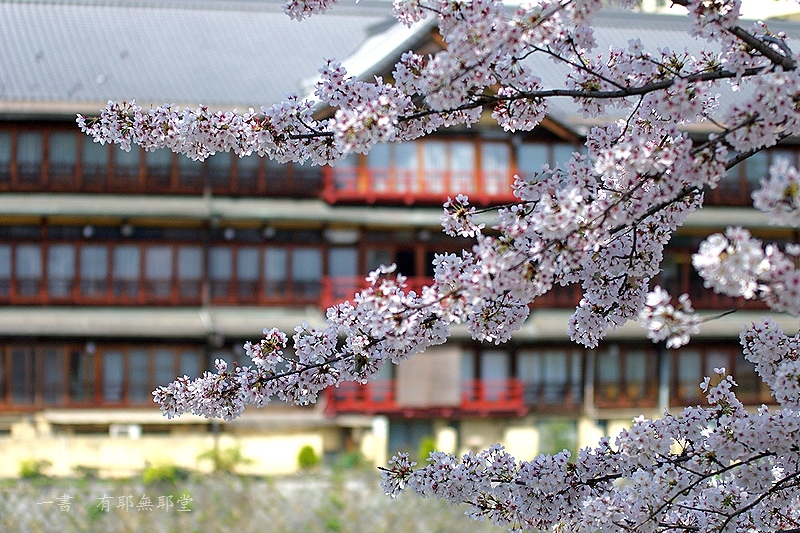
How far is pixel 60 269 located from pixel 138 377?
2.81 meters

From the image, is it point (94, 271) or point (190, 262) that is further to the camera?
point (190, 262)

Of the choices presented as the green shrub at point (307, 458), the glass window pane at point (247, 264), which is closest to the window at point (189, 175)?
the glass window pane at point (247, 264)

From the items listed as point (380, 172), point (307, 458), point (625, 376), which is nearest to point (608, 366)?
point (625, 376)

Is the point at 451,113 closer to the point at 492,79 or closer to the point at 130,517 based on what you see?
the point at 492,79

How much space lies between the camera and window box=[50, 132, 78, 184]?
2456 cm

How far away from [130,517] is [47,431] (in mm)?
4551

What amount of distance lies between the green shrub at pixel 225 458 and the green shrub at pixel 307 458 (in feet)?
3.56

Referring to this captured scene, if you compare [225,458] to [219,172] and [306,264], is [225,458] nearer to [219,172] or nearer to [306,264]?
[306,264]

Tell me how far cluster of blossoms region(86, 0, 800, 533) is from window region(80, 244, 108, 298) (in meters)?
20.0

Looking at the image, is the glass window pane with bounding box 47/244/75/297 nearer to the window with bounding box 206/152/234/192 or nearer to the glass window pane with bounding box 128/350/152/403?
the glass window pane with bounding box 128/350/152/403

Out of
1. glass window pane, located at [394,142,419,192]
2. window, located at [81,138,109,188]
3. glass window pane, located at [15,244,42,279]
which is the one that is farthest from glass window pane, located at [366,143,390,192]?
glass window pane, located at [15,244,42,279]

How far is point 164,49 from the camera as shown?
27.4 meters

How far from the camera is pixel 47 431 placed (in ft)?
80.0

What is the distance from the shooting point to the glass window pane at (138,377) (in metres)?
24.9
